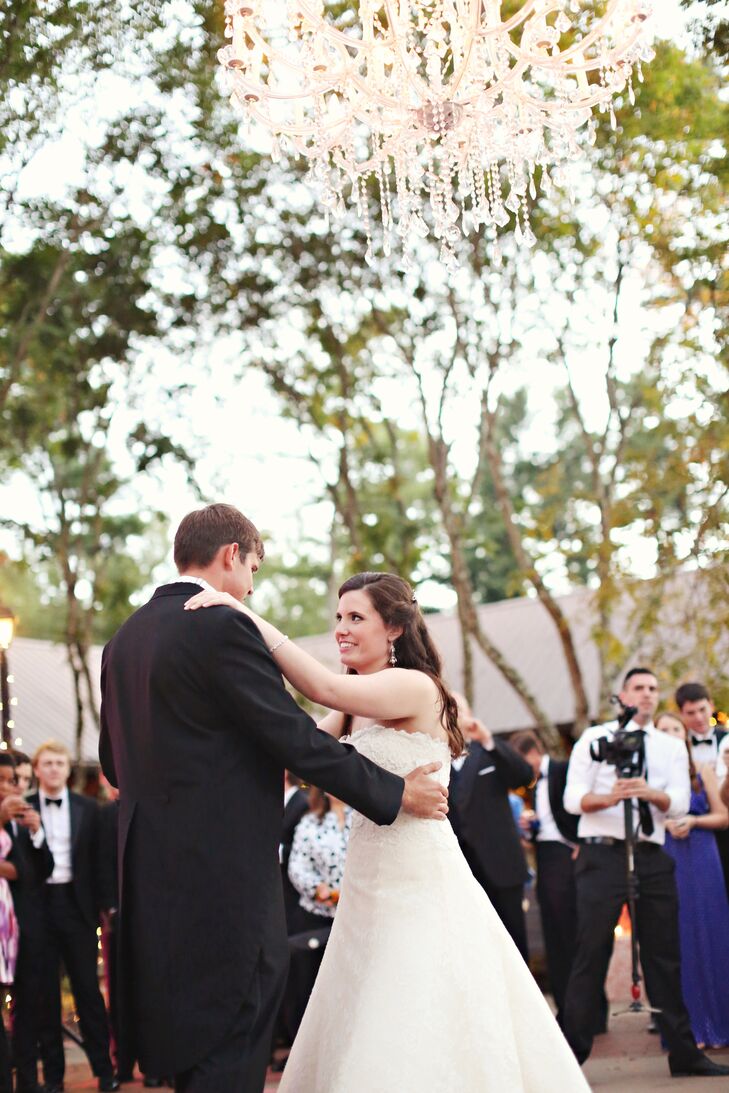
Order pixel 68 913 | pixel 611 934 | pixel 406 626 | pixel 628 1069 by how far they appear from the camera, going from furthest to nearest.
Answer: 1. pixel 68 913
2. pixel 628 1069
3. pixel 611 934
4. pixel 406 626

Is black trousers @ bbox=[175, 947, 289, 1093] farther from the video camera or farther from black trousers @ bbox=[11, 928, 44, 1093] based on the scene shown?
black trousers @ bbox=[11, 928, 44, 1093]

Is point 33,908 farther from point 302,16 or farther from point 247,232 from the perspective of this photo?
point 247,232

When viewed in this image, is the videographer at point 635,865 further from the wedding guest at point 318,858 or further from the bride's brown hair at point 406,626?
the bride's brown hair at point 406,626

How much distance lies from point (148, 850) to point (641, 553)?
11.6 meters

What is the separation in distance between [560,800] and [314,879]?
1.72 meters

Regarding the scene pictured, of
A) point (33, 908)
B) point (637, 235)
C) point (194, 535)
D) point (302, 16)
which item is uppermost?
point (637, 235)

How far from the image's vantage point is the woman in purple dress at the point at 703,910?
315 inches

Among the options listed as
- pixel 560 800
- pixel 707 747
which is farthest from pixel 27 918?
pixel 707 747

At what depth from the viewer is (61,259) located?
552 inches

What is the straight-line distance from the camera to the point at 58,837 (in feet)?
29.7

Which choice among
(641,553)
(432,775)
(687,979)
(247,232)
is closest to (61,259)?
(247,232)

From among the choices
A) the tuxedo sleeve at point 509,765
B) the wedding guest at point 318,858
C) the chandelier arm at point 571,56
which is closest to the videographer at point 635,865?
the tuxedo sleeve at point 509,765

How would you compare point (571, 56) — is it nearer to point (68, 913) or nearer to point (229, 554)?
point (229, 554)

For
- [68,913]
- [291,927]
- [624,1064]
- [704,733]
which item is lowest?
[624,1064]
